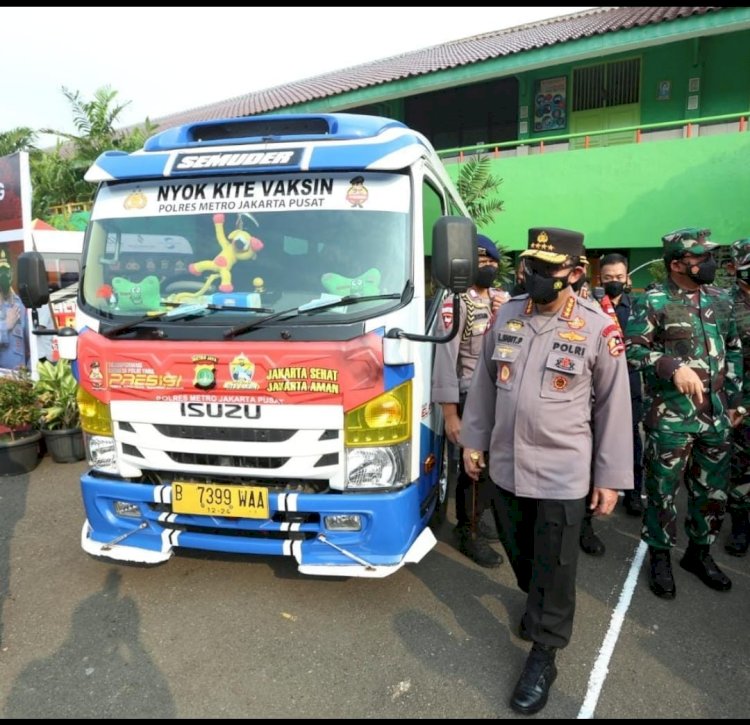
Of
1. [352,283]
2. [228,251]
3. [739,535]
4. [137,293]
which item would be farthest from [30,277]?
[739,535]

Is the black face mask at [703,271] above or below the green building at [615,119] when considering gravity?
below

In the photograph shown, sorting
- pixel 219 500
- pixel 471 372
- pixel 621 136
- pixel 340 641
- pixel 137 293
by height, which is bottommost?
pixel 340 641

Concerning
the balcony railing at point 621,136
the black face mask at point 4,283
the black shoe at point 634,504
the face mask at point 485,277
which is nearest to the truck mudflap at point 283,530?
the face mask at point 485,277

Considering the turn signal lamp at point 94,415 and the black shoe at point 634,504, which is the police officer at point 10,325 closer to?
the turn signal lamp at point 94,415

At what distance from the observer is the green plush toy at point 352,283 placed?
2971 millimetres

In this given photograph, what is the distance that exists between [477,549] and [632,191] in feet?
29.2

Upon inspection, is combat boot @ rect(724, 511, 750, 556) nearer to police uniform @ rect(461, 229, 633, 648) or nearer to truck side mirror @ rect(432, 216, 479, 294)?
police uniform @ rect(461, 229, 633, 648)

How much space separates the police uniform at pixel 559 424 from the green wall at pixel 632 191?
899 cm

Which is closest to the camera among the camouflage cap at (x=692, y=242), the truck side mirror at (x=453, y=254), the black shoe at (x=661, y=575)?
the truck side mirror at (x=453, y=254)

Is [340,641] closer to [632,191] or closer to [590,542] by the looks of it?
[590,542]

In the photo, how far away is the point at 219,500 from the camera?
2900 millimetres

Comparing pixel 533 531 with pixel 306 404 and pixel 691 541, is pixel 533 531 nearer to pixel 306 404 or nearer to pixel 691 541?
pixel 306 404

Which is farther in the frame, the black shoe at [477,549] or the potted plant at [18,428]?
the potted plant at [18,428]

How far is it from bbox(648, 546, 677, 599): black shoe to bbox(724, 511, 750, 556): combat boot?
0.74 m
